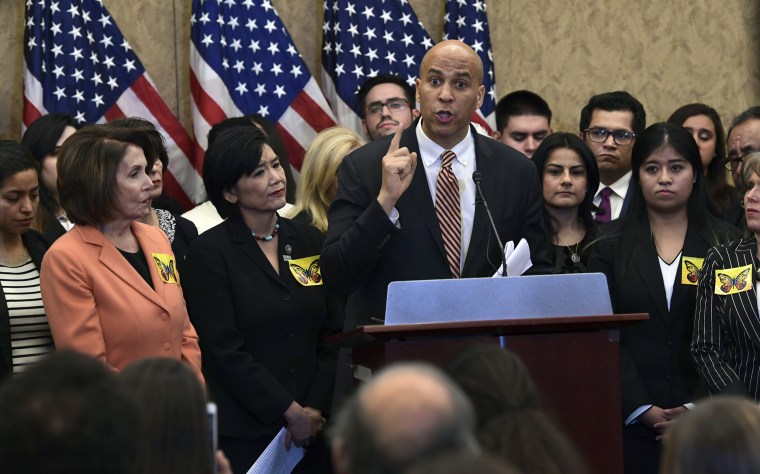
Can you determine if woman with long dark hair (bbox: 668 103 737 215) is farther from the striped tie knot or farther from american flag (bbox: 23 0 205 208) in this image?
american flag (bbox: 23 0 205 208)

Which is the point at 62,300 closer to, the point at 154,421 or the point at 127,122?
the point at 127,122

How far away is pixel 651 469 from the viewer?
4.46m

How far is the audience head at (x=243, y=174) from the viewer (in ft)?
14.7

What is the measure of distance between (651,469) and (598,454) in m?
1.25

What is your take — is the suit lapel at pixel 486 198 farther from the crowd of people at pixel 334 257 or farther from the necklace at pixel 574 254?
the necklace at pixel 574 254

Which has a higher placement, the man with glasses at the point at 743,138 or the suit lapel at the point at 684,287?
the man with glasses at the point at 743,138

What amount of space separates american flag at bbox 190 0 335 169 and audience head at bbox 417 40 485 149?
2.18 m

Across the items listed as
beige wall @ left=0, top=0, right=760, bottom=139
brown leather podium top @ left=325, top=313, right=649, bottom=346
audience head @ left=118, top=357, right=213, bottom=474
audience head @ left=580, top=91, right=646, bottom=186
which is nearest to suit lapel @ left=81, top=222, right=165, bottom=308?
brown leather podium top @ left=325, top=313, right=649, bottom=346

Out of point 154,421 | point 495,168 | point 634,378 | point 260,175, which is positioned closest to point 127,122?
point 260,175

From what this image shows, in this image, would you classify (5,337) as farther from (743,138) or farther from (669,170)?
(743,138)

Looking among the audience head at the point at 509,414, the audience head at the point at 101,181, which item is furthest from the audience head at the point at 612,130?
the audience head at the point at 509,414

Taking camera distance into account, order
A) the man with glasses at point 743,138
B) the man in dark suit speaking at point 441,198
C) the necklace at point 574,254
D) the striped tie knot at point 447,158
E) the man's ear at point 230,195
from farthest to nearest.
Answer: the man with glasses at point 743,138 < the necklace at point 574,254 < the man's ear at point 230,195 < the striped tie knot at point 447,158 < the man in dark suit speaking at point 441,198

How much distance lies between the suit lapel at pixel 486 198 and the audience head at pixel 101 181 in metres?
1.08

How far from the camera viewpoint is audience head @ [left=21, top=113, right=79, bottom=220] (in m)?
5.16
